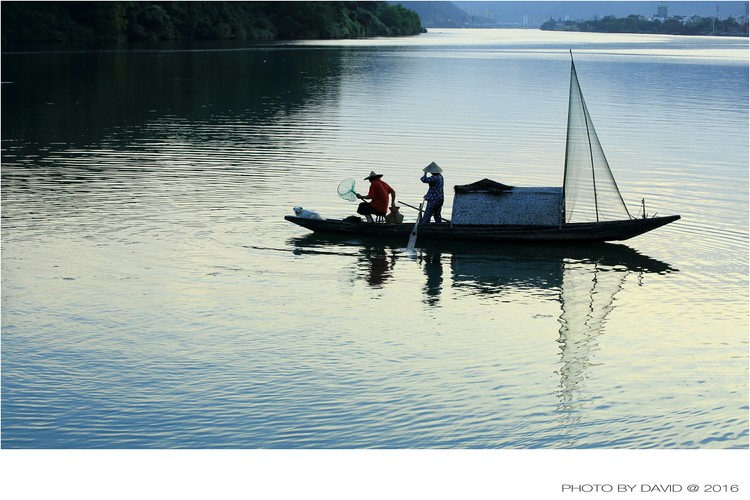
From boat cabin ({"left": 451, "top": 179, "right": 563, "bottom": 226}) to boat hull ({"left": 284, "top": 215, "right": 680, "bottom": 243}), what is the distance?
0.64 feet

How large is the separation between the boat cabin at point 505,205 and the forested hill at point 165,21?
10659cm

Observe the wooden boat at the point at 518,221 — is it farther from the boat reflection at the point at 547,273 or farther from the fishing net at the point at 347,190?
the fishing net at the point at 347,190

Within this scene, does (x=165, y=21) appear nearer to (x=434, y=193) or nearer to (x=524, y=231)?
(x=434, y=193)

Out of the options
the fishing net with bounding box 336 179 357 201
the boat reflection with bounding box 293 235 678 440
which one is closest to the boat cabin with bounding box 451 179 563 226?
the boat reflection with bounding box 293 235 678 440

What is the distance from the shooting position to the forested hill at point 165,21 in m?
129

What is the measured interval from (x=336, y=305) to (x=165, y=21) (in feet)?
416

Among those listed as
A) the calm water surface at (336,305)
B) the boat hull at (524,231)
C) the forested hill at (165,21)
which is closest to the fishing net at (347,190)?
the boat hull at (524,231)

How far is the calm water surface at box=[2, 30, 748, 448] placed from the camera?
18062 mm

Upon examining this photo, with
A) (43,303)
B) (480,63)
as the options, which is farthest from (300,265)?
(480,63)

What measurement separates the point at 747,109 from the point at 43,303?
58.4 meters

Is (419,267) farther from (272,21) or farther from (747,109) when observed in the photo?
(272,21)

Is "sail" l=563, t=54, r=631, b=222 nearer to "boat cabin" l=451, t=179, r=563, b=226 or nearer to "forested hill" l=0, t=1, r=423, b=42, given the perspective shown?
"boat cabin" l=451, t=179, r=563, b=226

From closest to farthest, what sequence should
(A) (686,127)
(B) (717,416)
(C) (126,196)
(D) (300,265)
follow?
(B) (717,416), (D) (300,265), (C) (126,196), (A) (686,127)

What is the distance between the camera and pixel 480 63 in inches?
4993
